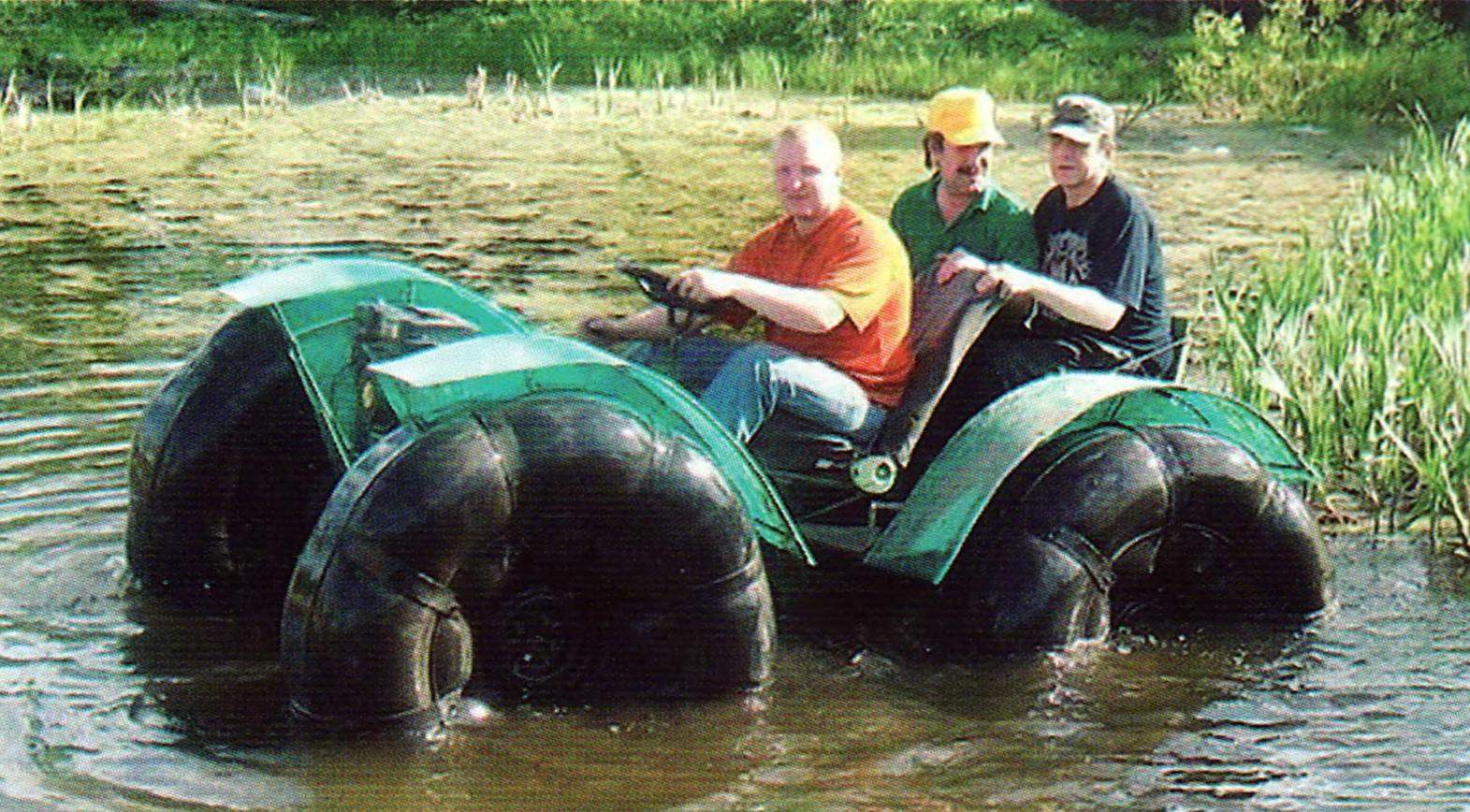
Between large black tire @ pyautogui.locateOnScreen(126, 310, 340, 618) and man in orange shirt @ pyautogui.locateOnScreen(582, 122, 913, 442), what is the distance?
0.84 m

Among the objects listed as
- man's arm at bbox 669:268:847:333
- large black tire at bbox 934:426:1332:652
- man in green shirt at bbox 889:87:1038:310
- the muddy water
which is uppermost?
man in green shirt at bbox 889:87:1038:310

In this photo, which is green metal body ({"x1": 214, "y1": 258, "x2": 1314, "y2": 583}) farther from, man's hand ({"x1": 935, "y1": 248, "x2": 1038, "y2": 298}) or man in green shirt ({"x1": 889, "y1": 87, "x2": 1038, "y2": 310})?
man in green shirt ({"x1": 889, "y1": 87, "x2": 1038, "y2": 310})

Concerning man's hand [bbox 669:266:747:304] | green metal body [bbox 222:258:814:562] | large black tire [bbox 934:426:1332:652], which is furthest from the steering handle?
large black tire [bbox 934:426:1332:652]

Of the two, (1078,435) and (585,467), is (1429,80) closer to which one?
(1078,435)

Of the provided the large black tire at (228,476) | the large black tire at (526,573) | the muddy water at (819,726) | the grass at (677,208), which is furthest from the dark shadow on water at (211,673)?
the grass at (677,208)

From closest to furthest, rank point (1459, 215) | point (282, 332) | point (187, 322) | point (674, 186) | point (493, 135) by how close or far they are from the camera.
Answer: point (282, 332)
point (1459, 215)
point (187, 322)
point (674, 186)
point (493, 135)

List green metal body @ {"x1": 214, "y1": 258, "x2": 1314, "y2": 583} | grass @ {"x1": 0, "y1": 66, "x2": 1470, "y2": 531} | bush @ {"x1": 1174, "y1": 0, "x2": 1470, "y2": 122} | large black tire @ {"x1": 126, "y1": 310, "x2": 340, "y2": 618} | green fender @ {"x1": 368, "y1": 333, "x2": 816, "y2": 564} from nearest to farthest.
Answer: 1. green fender @ {"x1": 368, "y1": 333, "x2": 816, "y2": 564}
2. green metal body @ {"x1": 214, "y1": 258, "x2": 1314, "y2": 583}
3. large black tire @ {"x1": 126, "y1": 310, "x2": 340, "y2": 618}
4. grass @ {"x1": 0, "y1": 66, "x2": 1470, "y2": 531}
5. bush @ {"x1": 1174, "y1": 0, "x2": 1470, "y2": 122}

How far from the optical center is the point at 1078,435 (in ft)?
20.1

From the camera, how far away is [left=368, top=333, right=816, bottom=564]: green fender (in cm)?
523

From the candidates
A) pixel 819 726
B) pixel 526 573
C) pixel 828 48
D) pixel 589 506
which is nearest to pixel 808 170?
pixel 589 506

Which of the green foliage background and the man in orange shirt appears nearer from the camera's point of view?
the man in orange shirt

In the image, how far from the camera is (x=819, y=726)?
562cm

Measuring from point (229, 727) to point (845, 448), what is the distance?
63.9 inches

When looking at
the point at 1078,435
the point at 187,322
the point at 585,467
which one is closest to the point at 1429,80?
the point at 187,322
